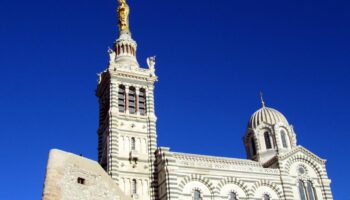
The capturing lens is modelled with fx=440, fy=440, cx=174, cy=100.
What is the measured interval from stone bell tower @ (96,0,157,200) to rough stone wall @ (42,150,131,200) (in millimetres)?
11802

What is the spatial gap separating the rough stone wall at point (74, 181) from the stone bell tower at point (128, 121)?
11.8m

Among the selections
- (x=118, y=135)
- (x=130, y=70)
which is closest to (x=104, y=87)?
(x=130, y=70)

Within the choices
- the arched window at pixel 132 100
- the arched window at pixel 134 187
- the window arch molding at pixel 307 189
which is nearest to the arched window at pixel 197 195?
the arched window at pixel 134 187

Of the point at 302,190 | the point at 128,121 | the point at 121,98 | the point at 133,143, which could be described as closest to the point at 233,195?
the point at 302,190

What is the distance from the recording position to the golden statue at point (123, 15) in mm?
48356

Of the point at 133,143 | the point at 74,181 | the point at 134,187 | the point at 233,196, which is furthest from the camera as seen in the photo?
the point at 133,143

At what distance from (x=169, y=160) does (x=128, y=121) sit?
5960 millimetres

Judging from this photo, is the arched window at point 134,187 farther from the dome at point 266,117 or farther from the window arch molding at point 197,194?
the dome at point 266,117

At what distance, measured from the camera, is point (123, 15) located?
49.0 m

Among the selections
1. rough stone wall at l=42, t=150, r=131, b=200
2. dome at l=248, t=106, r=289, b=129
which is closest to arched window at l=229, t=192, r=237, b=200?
dome at l=248, t=106, r=289, b=129

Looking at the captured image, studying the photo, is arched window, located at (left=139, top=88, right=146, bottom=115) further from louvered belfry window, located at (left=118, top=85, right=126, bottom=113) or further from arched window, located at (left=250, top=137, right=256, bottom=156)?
arched window, located at (left=250, top=137, right=256, bottom=156)

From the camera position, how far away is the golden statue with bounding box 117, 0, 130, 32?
48356mm

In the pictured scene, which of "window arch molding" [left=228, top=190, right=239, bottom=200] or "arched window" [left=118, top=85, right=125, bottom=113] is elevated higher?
"arched window" [left=118, top=85, right=125, bottom=113]

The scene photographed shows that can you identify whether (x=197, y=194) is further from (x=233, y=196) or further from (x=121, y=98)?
(x=121, y=98)
